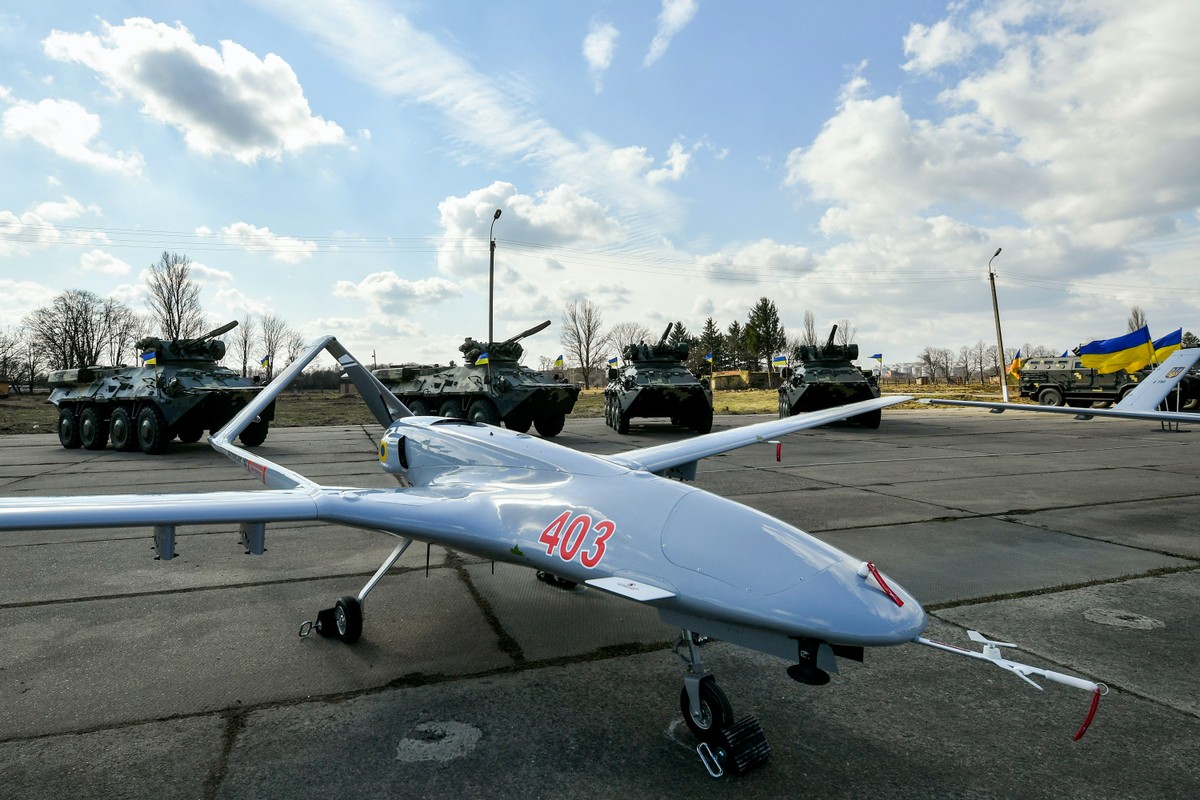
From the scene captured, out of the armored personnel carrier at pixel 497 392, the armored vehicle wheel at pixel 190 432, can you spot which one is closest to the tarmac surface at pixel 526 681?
the armored vehicle wheel at pixel 190 432

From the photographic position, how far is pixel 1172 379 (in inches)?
184

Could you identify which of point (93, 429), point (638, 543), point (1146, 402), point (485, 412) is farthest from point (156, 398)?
point (1146, 402)

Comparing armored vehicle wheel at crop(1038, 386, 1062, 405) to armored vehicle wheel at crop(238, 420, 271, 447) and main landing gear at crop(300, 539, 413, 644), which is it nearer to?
armored vehicle wheel at crop(238, 420, 271, 447)

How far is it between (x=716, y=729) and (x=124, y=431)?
18.2 metres

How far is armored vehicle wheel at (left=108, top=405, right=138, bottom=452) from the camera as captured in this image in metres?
16.4

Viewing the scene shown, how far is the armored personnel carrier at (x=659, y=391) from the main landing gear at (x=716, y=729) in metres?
16.2

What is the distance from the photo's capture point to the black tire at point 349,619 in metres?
4.21

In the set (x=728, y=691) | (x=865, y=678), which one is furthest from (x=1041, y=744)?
(x=728, y=691)

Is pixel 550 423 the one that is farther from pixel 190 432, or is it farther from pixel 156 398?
pixel 156 398

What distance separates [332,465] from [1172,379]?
→ 1253 centimetres

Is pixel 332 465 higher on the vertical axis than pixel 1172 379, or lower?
lower

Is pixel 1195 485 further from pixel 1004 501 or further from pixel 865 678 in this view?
pixel 865 678

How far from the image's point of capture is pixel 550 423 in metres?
19.1

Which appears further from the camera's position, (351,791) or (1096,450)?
(1096,450)
